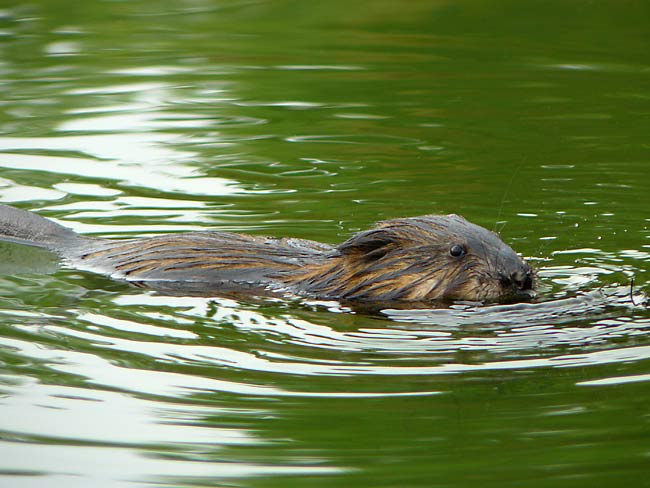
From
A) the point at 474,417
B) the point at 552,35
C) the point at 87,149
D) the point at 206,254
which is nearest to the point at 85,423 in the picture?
the point at 474,417

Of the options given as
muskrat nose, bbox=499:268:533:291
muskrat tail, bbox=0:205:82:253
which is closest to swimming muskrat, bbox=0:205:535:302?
muskrat nose, bbox=499:268:533:291

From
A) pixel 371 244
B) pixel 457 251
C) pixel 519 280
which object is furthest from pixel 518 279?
pixel 371 244

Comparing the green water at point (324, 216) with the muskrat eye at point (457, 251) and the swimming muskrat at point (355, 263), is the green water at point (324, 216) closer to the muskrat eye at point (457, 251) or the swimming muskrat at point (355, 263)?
the swimming muskrat at point (355, 263)

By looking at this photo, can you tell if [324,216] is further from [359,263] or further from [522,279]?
[522,279]

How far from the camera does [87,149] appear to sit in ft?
34.0

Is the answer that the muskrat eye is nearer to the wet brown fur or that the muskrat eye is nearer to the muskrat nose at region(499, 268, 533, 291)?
the wet brown fur

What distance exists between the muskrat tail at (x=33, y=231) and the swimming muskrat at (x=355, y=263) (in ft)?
1.32

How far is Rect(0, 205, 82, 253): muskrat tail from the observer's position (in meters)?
7.61

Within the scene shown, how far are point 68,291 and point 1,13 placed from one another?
9.59 meters

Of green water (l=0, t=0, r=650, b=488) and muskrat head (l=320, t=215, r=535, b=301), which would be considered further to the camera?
muskrat head (l=320, t=215, r=535, b=301)

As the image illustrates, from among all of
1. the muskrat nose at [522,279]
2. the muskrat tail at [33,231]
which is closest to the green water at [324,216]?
the muskrat nose at [522,279]

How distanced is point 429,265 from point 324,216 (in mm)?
2086

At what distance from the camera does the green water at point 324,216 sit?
15.8ft

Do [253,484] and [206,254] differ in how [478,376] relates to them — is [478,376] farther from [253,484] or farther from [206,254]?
[206,254]
